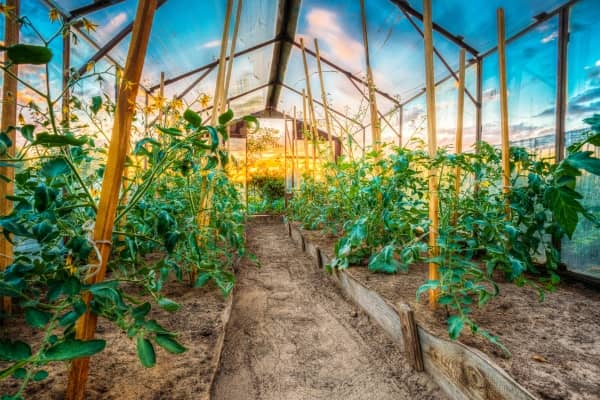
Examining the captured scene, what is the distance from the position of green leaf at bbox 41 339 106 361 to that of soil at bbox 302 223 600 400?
106 cm

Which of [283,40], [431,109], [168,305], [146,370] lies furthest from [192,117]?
[283,40]

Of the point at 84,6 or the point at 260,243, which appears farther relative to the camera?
the point at 260,243

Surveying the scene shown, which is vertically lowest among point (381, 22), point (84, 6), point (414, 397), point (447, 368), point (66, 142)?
point (414, 397)

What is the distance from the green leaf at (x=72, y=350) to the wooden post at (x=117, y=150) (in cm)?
20

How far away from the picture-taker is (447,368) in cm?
100

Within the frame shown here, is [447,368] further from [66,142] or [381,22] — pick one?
[381,22]

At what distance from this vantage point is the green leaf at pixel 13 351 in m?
0.47

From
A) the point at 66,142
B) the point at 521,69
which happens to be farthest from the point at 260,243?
the point at 66,142

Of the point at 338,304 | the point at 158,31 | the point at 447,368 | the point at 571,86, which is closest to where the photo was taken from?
the point at 447,368

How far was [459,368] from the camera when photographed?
3.09 feet

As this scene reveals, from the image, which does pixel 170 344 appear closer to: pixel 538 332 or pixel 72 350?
pixel 72 350

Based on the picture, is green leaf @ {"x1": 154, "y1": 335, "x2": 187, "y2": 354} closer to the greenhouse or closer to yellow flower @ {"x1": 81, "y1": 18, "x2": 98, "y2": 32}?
the greenhouse

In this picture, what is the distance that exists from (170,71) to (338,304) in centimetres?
404

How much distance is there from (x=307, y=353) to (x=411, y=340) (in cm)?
45
